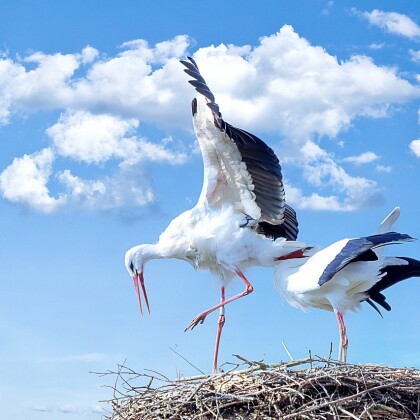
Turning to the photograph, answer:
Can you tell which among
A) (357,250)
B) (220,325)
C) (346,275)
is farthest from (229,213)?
(357,250)

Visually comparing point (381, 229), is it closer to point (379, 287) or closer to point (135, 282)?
point (379, 287)

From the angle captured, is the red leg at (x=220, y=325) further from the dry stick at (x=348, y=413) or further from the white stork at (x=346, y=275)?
the dry stick at (x=348, y=413)

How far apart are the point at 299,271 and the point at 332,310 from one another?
48 centimetres

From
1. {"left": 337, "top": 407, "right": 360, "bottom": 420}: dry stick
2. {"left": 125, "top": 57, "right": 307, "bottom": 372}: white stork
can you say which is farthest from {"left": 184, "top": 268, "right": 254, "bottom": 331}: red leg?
{"left": 337, "top": 407, "right": 360, "bottom": 420}: dry stick

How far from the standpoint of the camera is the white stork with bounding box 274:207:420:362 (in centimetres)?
831

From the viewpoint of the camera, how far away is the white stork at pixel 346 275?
8312mm

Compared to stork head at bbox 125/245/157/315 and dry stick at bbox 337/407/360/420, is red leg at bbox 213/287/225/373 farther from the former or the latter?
dry stick at bbox 337/407/360/420

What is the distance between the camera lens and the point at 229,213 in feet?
31.4

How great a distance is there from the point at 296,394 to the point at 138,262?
3594mm

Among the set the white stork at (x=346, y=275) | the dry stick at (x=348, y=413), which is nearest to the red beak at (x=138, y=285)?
the white stork at (x=346, y=275)

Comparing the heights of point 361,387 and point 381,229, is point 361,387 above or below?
below

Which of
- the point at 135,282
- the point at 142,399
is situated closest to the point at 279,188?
the point at 135,282

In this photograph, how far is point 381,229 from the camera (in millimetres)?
8664

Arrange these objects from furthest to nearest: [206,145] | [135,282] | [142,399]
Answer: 1. [135,282]
2. [206,145]
3. [142,399]
